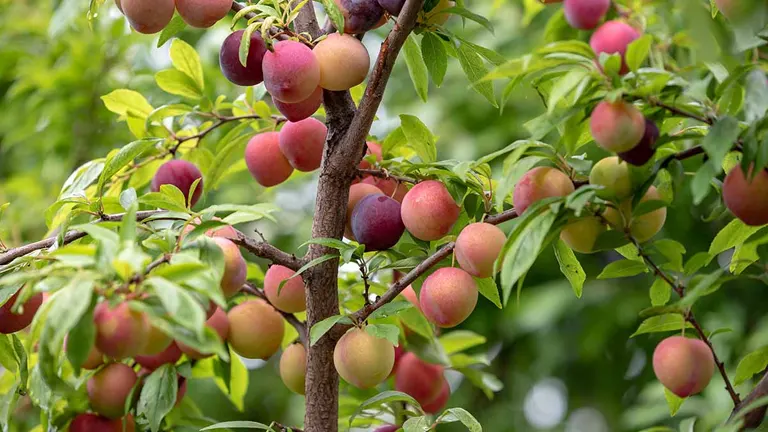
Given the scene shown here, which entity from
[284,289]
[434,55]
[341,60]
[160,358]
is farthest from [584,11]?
[160,358]

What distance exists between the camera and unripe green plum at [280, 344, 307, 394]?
2.89 feet

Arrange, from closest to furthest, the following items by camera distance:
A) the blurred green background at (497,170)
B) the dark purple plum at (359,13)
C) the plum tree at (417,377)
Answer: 1. the dark purple plum at (359,13)
2. the plum tree at (417,377)
3. the blurred green background at (497,170)

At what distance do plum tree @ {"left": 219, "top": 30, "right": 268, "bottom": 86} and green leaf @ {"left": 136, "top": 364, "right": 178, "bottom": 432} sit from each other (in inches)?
11.6

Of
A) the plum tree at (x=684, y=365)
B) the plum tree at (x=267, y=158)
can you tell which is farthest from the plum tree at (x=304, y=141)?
the plum tree at (x=684, y=365)

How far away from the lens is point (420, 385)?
1.01 meters

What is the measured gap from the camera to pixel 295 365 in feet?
2.89

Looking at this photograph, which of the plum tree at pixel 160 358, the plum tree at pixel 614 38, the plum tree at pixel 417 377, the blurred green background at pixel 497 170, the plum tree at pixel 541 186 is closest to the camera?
the plum tree at pixel 541 186

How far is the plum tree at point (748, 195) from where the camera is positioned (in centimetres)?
59

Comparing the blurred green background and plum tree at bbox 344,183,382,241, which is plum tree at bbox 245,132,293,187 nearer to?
plum tree at bbox 344,183,382,241

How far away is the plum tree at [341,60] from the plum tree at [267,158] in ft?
0.52

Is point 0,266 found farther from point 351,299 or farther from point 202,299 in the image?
point 351,299

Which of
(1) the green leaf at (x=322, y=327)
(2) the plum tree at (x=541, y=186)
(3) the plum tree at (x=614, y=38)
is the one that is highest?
(2) the plum tree at (x=541, y=186)

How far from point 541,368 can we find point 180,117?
3.76ft

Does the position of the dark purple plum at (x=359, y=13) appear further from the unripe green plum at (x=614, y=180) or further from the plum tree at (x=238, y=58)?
the unripe green plum at (x=614, y=180)
